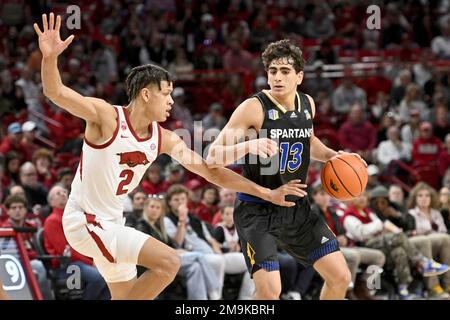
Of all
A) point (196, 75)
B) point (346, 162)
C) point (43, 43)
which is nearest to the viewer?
point (43, 43)

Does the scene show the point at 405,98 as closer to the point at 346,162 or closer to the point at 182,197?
the point at 182,197

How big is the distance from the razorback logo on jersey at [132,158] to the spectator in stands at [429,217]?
5446 millimetres

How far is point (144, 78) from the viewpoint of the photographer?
20.2 ft

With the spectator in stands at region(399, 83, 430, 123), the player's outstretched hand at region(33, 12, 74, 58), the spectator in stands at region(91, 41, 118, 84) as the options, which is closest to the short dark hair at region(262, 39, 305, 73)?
the player's outstretched hand at region(33, 12, 74, 58)

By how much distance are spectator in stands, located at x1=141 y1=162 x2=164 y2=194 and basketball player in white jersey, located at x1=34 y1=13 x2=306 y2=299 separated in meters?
4.89

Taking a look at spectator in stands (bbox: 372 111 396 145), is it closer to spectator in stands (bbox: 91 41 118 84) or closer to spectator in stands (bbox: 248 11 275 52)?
spectator in stands (bbox: 248 11 275 52)

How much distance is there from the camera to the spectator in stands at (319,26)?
17.6m

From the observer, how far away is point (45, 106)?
13945 millimetres

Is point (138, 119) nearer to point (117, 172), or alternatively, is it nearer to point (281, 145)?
point (117, 172)

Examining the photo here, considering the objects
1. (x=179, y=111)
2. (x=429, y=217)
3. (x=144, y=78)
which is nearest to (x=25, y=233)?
(x=144, y=78)

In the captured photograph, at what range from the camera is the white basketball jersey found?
597cm

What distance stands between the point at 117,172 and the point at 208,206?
4.89 m

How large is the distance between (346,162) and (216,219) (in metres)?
3.80
